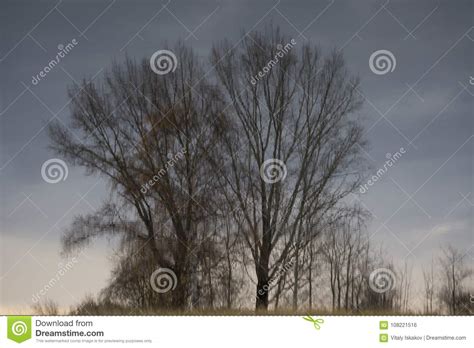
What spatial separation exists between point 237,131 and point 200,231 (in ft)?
6.88

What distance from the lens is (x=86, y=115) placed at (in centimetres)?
1199

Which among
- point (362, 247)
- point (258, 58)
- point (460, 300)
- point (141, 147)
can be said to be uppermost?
point (258, 58)

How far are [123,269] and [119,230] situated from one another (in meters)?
0.92

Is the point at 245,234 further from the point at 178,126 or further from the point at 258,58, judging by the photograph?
the point at 258,58

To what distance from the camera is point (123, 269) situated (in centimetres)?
1137

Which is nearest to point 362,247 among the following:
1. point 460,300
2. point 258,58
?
point 460,300

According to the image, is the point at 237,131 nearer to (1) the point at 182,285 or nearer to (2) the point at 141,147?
(2) the point at 141,147
